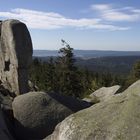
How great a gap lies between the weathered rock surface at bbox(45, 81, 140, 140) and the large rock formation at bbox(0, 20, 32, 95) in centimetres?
1744

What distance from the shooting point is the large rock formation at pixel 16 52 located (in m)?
24.8

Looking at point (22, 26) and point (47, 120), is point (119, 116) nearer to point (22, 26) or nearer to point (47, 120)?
point (47, 120)

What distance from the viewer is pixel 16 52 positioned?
2494 centimetres

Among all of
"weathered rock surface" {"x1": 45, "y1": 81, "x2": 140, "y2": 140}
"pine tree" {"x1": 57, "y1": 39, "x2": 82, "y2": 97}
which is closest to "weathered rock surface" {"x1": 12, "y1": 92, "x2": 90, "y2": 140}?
"weathered rock surface" {"x1": 45, "y1": 81, "x2": 140, "y2": 140}

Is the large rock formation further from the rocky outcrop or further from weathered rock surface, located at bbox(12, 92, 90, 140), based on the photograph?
the rocky outcrop

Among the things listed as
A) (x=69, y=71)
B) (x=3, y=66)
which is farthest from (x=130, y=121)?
(x=69, y=71)

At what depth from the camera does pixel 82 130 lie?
7168mm

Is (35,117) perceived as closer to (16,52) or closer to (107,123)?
(16,52)

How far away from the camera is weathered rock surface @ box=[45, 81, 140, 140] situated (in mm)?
6898

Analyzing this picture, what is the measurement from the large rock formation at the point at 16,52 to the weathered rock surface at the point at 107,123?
17443 mm

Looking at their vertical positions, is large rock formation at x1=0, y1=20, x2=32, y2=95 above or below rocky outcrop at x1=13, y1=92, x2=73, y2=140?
above

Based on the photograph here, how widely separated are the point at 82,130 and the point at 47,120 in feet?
31.5

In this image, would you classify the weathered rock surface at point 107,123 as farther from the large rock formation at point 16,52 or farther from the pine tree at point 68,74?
the pine tree at point 68,74

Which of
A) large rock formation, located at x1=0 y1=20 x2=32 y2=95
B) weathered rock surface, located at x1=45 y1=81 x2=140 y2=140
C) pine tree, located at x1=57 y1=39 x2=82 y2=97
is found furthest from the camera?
pine tree, located at x1=57 y1=39 x2=82 y2=97
